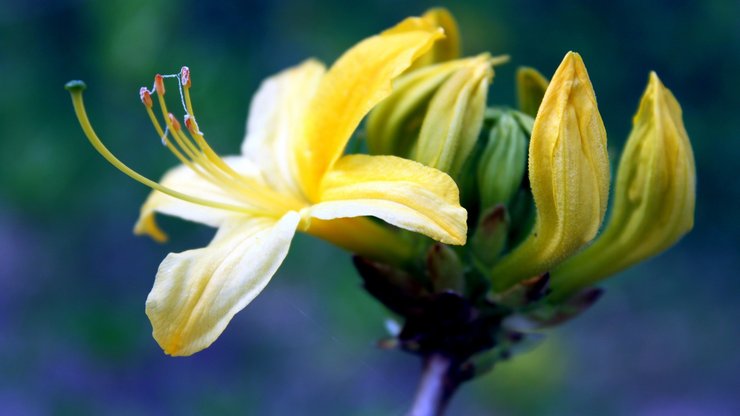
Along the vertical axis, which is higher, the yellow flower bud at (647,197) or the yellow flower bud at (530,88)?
the yellow flower bud at (530,88)

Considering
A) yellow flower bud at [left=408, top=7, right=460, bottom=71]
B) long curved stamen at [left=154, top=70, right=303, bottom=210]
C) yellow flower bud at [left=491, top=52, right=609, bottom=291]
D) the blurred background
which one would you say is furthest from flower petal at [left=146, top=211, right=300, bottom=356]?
the blurred background

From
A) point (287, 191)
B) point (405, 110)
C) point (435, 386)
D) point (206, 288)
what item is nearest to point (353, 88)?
point (405, 110)

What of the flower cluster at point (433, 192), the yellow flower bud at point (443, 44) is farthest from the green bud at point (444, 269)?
the yellow flower bud at point (443, 44)

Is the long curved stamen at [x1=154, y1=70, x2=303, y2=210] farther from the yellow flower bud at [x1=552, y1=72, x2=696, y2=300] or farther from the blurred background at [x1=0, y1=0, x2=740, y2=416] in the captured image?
the blurred background at [x1=0, y1=0, x2=740, y2=416]

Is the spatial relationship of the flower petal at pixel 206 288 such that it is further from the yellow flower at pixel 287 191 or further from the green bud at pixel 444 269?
the green bud at pixel 444 269

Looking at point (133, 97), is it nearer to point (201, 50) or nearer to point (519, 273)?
point (201, 50)

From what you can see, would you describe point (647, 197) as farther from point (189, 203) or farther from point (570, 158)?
point (189, 203)

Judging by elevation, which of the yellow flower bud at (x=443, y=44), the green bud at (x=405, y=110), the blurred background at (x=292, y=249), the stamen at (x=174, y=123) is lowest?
the blurred background at (x=292, y=249)
